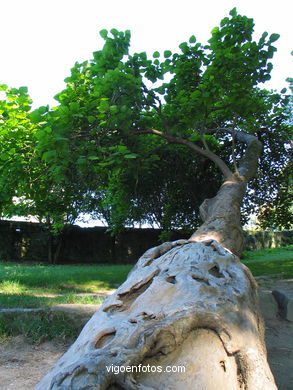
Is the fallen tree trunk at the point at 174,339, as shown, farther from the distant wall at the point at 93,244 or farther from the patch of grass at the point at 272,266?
the distant wall at the point at 93,244

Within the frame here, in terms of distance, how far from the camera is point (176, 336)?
1.88 meters

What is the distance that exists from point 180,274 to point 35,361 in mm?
1845

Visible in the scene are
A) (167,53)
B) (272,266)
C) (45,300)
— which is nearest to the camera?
(45,300)

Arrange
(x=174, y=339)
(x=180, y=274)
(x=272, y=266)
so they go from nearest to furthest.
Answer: (x=174, y=339) → (x=180, y=274) → (x=272, y=266)

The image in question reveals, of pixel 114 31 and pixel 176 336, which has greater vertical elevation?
pixel 114 31

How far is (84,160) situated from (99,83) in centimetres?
145

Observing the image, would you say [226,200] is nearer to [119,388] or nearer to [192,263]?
[192,263]

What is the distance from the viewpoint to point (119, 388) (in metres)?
A: 1.57

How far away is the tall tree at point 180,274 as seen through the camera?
1.74 meters

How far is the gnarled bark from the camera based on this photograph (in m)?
1.64

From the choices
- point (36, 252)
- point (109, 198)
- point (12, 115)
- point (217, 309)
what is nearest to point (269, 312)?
point (217, 309)

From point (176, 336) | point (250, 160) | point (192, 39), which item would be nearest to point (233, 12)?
point (192, 39)

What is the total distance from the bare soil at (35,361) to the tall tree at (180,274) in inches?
44.1

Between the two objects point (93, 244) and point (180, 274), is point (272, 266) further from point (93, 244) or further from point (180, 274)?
point (93, 244)
